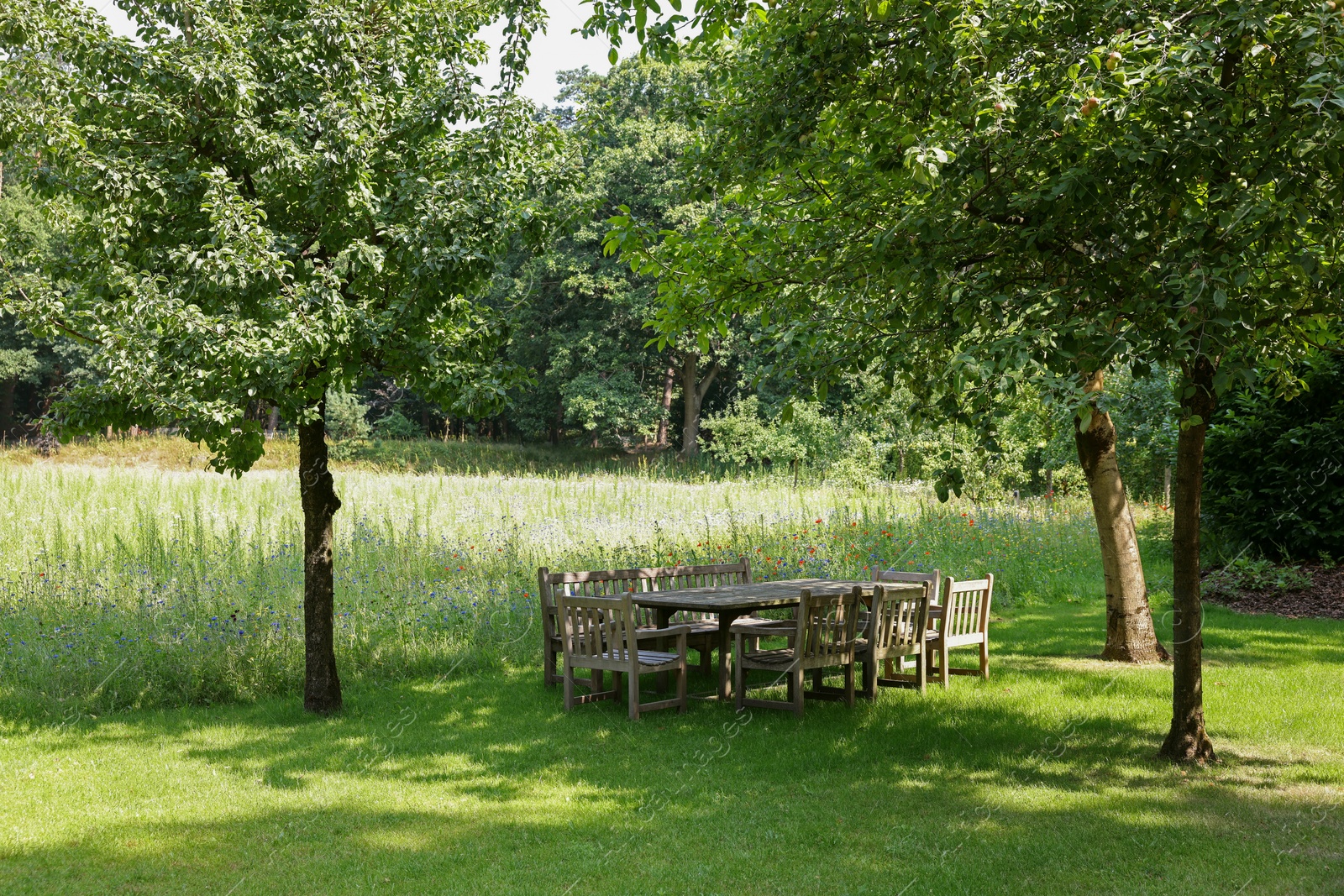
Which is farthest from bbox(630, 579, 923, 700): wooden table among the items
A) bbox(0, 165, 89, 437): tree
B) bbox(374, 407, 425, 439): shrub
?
bbox(374, 407, 425, 439): shrub

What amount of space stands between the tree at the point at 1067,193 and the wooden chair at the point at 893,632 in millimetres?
2069

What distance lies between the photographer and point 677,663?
25.7 feet

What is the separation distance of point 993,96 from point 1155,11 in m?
1.22

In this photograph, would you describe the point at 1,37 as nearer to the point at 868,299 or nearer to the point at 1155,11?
the point at 868,299

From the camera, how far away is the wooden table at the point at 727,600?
7633 millimetres

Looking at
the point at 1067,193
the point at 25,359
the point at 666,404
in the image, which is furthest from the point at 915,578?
the point at 25,359

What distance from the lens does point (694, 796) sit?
579 centimetres

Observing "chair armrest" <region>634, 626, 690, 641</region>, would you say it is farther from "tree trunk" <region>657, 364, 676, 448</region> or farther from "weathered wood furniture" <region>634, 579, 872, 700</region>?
"tree trunk" <region>657, 364, 676, 448</region>

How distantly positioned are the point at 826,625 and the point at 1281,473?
29.8 ft

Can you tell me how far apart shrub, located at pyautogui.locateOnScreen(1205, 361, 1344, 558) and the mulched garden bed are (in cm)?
69

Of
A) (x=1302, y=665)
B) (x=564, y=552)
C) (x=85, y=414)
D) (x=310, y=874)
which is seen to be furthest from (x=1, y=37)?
(x=1302, y=665)

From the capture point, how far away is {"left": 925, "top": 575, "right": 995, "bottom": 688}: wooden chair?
8.56 m

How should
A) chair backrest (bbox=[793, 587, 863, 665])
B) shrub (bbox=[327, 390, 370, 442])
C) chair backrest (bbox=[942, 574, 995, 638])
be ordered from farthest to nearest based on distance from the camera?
shrub (bbox=[327, 390, 370, 442]) < chair backrest (bbox=[942, 574, 995, 638]) < chair backrest (bbox=[793, 587, 863, 665])

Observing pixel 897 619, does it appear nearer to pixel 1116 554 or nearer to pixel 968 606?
pixel 968 606
